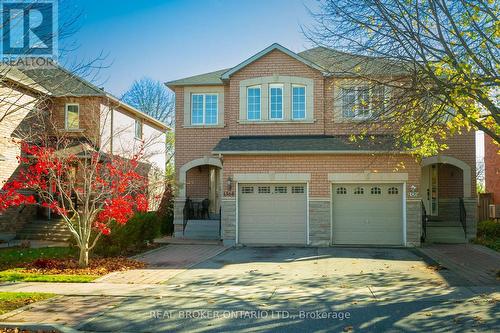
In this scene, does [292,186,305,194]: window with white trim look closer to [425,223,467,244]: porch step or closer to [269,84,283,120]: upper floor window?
[269,84,283,120]: upper floor window

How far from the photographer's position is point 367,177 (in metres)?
17.9

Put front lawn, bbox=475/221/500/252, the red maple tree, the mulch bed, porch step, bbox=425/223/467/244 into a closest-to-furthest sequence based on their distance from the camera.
A: the mulch bed
the red maple tree
front lawn, bbox=475/221/500/252
porch step, bbox=425/223/467/244

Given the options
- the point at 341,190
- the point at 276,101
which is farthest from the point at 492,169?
the point at 276,101

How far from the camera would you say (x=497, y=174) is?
25.4 meters

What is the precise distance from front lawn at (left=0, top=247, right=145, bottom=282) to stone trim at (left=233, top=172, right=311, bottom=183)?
5645mm

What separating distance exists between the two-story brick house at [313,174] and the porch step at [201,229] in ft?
1.12

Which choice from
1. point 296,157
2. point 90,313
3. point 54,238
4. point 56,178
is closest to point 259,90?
point 296,157

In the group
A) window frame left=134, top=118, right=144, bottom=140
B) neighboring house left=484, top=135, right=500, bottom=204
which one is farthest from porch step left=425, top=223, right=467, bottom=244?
window frame left=134, top=118, right=144, bottom=140

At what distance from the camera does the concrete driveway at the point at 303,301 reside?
25.3 feet

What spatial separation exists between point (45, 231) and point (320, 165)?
1239 cm

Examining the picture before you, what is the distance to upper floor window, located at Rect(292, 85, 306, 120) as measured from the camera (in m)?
19.7

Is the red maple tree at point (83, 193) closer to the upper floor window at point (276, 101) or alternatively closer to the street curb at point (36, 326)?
the street curb at point (36, 326)

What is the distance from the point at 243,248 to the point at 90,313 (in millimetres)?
9476

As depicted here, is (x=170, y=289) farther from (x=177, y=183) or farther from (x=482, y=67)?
(x=177, y=183)
